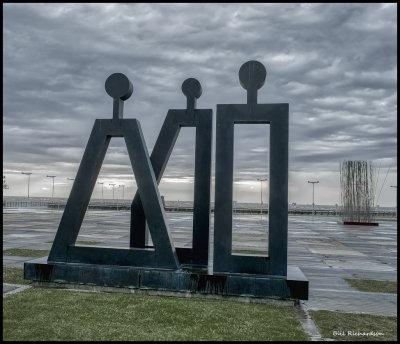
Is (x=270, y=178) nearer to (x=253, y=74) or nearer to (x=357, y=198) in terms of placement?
(x=253, y=74)

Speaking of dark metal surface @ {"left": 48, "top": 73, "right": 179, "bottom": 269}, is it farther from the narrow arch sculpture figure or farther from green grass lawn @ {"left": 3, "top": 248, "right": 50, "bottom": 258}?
green grass lawn @ {"left": 3, "top": 248, "right": 50, "bottom": 258}

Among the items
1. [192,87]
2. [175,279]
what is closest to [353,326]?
[175,279]

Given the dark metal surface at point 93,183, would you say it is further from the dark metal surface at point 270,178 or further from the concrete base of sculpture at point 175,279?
the dark metal surface at point 270,178

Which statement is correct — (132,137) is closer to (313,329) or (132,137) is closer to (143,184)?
(143,184)

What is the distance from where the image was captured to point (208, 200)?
26.3 ft

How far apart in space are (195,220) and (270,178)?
6.14ft

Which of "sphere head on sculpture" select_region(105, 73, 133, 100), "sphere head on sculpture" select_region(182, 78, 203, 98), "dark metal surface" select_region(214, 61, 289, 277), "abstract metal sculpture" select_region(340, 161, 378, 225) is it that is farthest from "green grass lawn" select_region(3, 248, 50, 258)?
"abstract metal sculpture" select_region(340, 161, 378, 225)

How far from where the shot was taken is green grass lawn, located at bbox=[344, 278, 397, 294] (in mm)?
8316

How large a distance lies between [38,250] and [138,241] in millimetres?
6076

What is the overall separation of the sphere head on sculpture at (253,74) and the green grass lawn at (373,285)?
5092 mm

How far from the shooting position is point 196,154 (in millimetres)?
8164

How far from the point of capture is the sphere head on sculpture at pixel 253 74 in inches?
294

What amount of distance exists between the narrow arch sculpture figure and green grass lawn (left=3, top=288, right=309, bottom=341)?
1.34 ft

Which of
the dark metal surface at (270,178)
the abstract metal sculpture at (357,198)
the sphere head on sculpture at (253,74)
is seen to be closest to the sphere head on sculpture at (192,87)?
the dark metal surface at (270,178)
